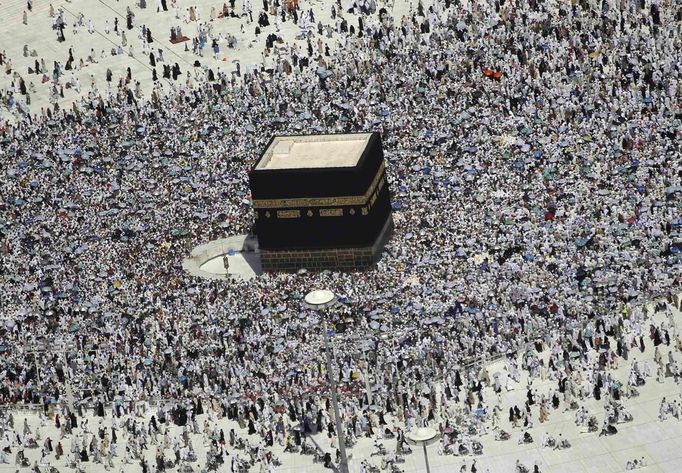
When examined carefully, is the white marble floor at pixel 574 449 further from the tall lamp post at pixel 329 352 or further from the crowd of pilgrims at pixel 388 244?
the tall lamp post at pixel 329 352

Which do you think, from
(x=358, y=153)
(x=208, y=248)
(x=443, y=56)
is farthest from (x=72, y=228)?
(x=443, y=56)

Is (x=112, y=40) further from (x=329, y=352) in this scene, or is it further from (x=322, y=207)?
(x=329, y=352)

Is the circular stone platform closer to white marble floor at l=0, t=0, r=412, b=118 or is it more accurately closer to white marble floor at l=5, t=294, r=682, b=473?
white marble floor at l=0, t=0, r=412, b=118

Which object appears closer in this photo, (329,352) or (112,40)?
(329,352)

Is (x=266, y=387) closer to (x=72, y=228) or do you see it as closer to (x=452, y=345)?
(x=452, y=345)

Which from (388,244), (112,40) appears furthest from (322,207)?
(112,40)
